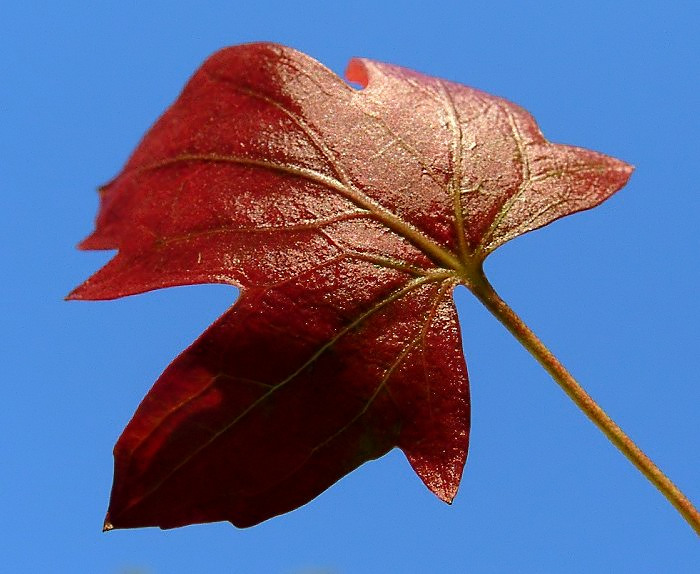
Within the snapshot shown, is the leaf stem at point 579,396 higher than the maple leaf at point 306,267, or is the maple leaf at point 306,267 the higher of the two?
the maple leaf at point 306,267

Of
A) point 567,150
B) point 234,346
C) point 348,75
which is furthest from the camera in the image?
point 348,75

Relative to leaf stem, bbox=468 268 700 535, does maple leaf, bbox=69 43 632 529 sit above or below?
above

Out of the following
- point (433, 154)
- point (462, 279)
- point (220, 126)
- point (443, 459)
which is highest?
point (220, 126)

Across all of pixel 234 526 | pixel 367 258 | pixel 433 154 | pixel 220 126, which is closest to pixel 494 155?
pixel 433 154

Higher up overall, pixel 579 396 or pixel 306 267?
pixel 306 267

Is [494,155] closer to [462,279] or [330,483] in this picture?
[462,279]
